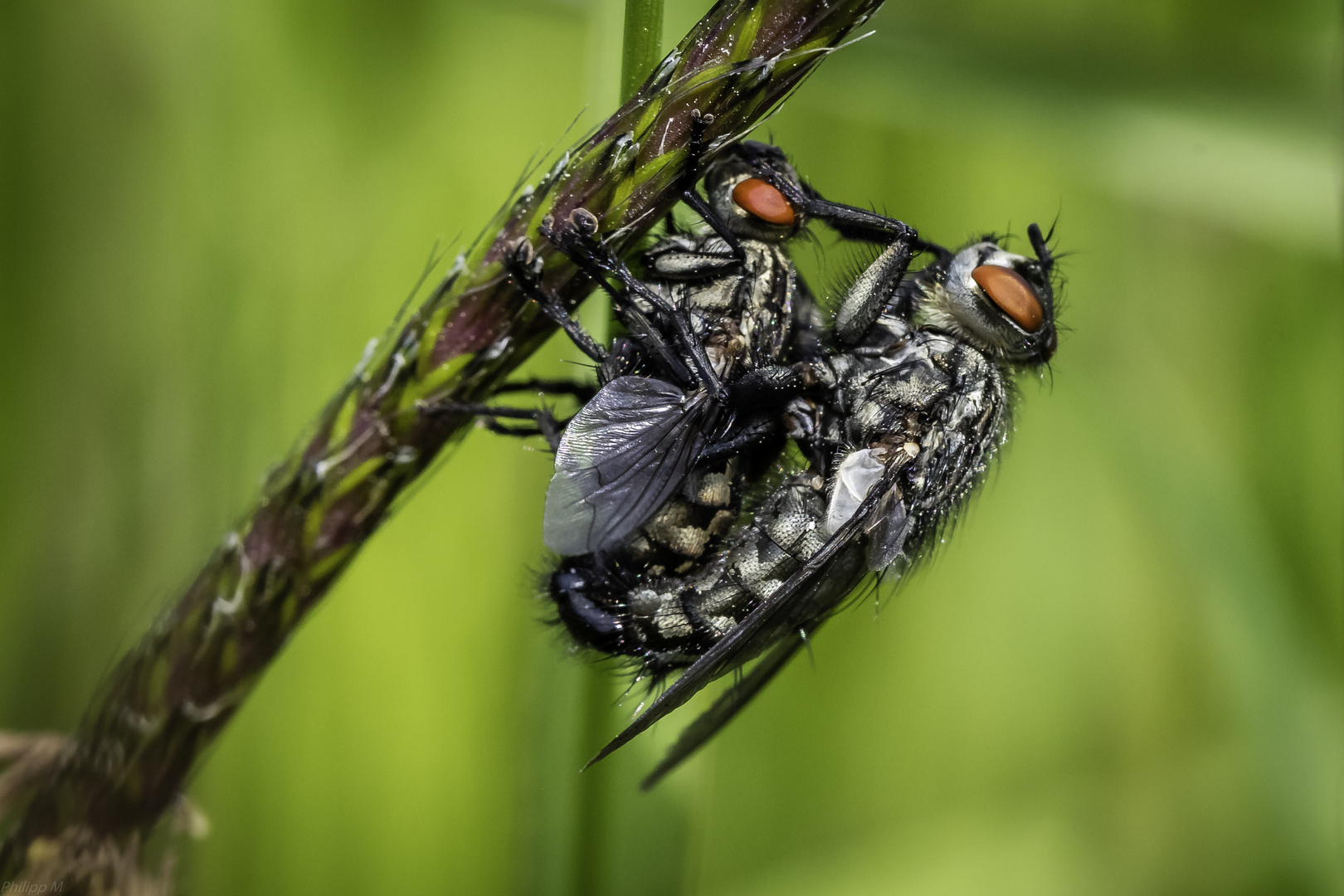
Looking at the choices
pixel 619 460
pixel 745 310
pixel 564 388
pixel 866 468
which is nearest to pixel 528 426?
pixel 564 388

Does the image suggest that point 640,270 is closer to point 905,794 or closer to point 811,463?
point 811,463

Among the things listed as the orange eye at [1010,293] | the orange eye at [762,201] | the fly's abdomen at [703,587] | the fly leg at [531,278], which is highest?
the fly leg at [531,278]

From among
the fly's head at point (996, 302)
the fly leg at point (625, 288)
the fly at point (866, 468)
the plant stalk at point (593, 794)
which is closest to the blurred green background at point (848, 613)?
the plant stalk at point (593, 794)

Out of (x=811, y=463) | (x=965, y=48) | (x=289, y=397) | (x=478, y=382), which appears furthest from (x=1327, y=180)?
(x=289, y=397)

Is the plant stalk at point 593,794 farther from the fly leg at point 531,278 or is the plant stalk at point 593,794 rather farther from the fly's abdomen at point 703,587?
the fly leg at point 531,278

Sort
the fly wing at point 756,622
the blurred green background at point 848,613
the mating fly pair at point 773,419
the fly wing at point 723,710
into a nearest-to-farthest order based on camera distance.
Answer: the fly wing at point 756,622 < the mating fly pair at point 773,419 < the fly wing at point 723,710 < the blurred green background at point 848,613

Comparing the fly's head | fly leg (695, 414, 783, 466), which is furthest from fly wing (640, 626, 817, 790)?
Result: the fly's head

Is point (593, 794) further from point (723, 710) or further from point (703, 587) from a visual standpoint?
point (703, 587)
